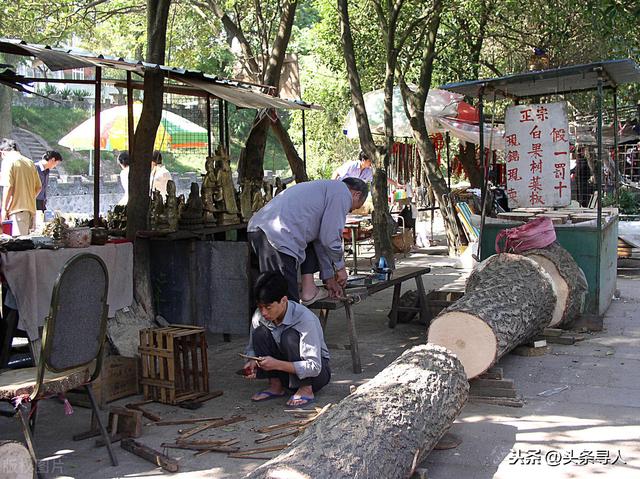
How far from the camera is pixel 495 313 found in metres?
5.62

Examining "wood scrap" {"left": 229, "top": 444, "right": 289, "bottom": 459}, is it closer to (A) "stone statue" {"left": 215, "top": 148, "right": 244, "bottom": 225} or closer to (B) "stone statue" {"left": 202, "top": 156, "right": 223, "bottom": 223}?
(B) "stone statue" {"left": 202, "top": 156, "right": 223, "bottom": 223}

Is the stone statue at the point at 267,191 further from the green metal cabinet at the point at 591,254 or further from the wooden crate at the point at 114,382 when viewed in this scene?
the wooden crate at the point at 114,382

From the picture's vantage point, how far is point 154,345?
5.36m

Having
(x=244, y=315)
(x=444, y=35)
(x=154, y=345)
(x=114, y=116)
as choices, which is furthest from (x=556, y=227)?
(x=444, y=35)

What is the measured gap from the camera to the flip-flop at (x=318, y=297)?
586 cm

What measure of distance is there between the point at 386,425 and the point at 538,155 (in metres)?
5.11

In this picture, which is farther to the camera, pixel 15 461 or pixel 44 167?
pixel 44 167

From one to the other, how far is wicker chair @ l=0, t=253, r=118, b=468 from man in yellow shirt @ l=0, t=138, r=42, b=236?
664 cm

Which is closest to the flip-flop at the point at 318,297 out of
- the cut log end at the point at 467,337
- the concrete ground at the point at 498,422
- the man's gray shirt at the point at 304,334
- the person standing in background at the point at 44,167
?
the concrete ground at the point at 498,422

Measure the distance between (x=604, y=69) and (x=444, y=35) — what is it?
799cm

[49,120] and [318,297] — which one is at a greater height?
[49,120]

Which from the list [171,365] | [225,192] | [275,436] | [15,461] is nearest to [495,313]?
[275,436]

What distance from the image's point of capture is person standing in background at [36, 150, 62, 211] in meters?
10.6

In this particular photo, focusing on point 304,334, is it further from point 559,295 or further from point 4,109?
point 4,109
